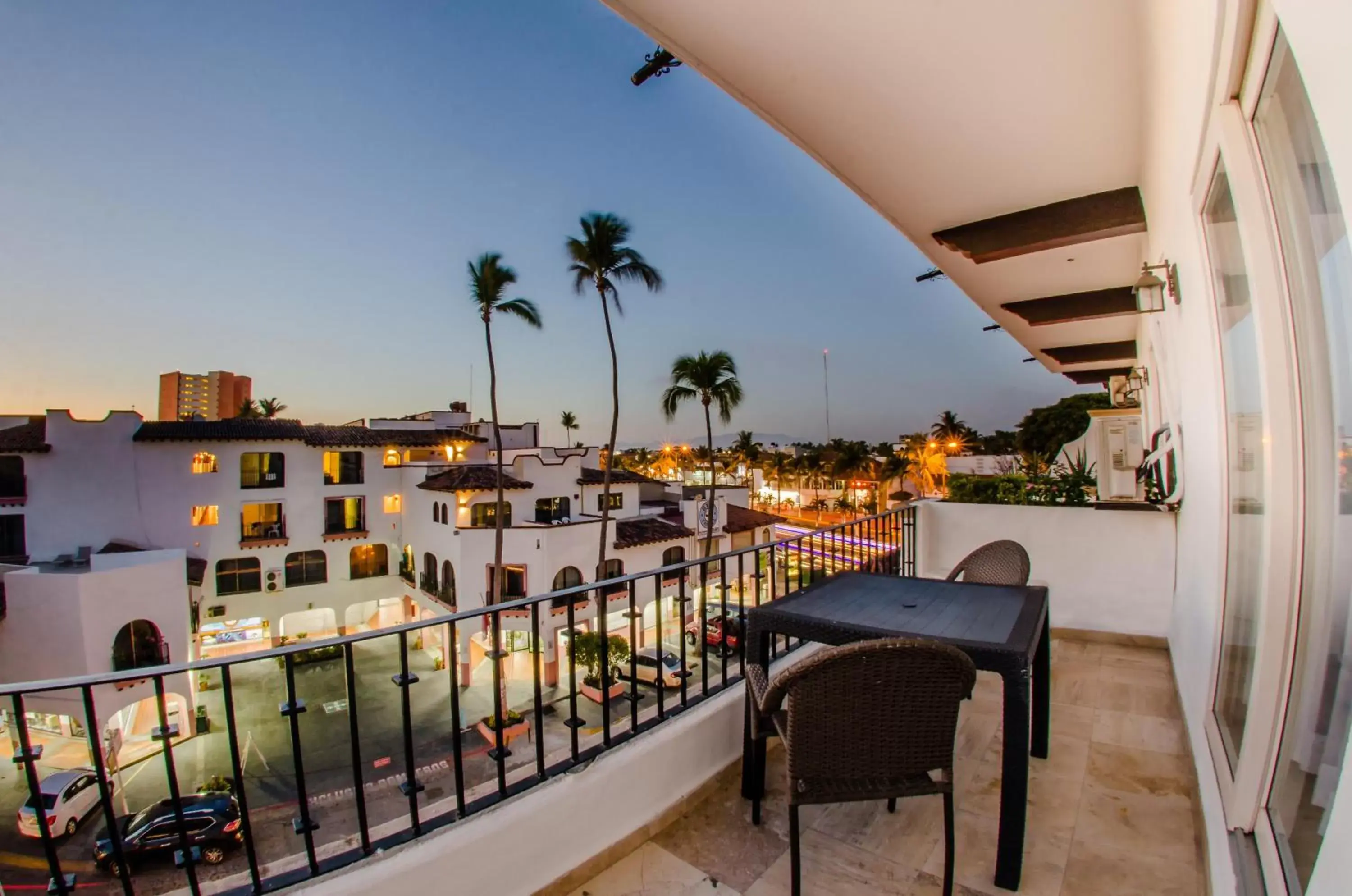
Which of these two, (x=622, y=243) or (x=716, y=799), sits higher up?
(x=622, y=243)

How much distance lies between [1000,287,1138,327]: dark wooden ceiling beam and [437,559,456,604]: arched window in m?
18.0

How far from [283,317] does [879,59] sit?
4052 cm

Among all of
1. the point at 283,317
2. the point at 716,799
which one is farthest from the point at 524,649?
the point at 283,317

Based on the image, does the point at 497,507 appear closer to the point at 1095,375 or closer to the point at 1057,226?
the point at 1095,375

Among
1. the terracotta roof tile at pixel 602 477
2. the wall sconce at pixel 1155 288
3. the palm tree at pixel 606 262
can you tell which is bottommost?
the terracotta roof tile at pixel 602 477

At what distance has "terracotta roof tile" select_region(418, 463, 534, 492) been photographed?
19266mm

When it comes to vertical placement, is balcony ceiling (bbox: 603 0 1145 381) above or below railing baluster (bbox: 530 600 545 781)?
above

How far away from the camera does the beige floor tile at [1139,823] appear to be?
1813mm

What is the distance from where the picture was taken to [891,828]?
193cm

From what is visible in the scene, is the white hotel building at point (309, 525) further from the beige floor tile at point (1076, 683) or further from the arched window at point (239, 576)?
the beige floor tile at point (1076, 683)

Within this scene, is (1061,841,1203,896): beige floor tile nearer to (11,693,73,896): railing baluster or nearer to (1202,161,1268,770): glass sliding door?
(1202,161,1268,770): glass sliding door

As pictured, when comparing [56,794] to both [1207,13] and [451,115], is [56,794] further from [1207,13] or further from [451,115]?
[451,115]

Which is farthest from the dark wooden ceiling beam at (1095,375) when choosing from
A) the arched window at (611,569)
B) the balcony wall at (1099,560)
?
the arched window at (611,569)

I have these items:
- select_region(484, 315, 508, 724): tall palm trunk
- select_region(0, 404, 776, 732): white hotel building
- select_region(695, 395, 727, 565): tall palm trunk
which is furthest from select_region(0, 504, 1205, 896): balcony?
select_region(695, 395, 727, 565): tall palm trunk
